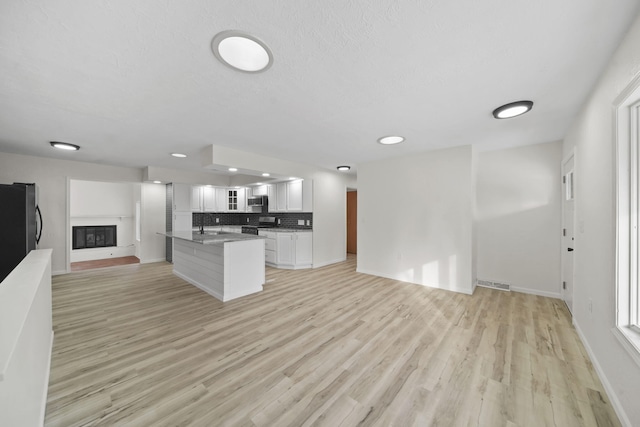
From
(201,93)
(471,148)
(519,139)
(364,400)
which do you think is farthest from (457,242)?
(201,93)

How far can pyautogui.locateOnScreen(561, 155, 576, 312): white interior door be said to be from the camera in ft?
10.1

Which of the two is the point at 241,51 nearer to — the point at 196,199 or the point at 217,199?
the point at 196,199

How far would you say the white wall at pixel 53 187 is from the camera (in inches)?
180

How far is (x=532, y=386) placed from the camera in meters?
1.77

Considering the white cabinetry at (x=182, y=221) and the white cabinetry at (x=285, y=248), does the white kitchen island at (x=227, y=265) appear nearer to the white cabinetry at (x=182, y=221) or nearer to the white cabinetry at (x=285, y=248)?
the white cabinetry at (x=285, y=248)

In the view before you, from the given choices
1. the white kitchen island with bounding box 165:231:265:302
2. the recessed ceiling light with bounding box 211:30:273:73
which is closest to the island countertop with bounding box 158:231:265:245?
the white kitchen island with bounding box 165:231:265:302

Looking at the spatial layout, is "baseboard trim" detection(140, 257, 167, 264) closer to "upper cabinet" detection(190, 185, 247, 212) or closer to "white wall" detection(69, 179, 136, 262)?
"upper cabinet" detection(190, 185, 247, 212)

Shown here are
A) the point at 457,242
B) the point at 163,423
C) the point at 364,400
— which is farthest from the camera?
the point at 457,242

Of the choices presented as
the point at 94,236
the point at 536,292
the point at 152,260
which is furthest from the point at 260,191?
the point at 536,292

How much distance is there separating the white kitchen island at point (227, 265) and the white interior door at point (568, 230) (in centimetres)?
438

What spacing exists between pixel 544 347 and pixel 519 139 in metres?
2.83

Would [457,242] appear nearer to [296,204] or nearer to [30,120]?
[296,204]

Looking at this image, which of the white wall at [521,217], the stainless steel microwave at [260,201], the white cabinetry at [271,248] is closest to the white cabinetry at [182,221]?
the stainless steel microwave at [260,201]

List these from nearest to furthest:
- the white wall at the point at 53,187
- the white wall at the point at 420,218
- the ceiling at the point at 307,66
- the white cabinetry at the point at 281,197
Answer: the ceiling at the point at 307,66 → the white wall at the point at 420,218 → the white wall at the point at 53,187 → the white cabinetry at the point at 281,197
